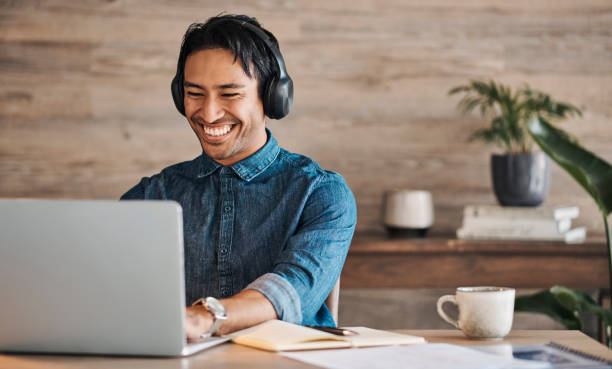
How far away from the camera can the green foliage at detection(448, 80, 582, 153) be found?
7.43 ft

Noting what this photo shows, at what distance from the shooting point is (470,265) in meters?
2.17

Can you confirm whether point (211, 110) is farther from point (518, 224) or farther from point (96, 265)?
point (518, 224)

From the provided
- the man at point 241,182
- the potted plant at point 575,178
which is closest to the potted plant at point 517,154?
the potted plant at point 575,178

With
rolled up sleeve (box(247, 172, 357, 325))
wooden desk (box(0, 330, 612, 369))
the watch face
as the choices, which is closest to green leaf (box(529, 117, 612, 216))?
rolled up sleeve (box(247, 172, 357, 325))

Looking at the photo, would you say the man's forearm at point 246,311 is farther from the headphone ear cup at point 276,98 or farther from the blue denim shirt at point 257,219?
the headphone ear cup at point 276,98

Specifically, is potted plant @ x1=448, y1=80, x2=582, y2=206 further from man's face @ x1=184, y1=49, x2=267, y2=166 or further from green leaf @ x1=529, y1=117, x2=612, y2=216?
man's face @ x1=184, y1=49, x2=267, y2=166

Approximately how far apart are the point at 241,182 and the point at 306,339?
1.80ft

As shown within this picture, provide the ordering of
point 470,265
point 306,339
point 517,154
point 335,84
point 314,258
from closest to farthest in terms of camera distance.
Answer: point 306,339, point 314,258, point 470,265, point 517,154, point 335,84

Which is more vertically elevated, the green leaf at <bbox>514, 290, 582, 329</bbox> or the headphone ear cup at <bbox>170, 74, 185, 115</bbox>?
the headphone ear cup at <bbox>170, 74, 185, 115</bbox>

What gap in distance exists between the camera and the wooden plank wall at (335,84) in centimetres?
245

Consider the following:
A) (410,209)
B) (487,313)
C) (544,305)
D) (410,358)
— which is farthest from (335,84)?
(410,358)

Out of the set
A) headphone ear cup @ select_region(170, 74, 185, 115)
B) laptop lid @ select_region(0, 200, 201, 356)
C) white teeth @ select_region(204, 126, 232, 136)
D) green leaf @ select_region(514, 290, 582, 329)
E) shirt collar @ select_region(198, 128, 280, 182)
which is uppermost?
headphone ear cup @ select_region(170, 74, 185, 115)

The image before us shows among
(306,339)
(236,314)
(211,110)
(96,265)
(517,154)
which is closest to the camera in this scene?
(96,265)

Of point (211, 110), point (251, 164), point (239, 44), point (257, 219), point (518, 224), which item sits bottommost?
point (518, 224)
